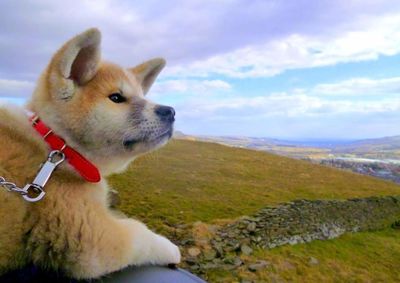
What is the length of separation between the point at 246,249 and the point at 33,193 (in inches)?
420

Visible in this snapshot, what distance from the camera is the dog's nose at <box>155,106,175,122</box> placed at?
362cm

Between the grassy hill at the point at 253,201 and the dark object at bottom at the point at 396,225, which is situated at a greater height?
the grassy hill at the point at 253,201

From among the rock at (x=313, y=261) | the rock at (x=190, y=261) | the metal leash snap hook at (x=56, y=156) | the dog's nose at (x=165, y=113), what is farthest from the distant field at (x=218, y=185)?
the metal leash snap hook at (x=56, y=156)

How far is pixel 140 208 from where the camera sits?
13.2 m

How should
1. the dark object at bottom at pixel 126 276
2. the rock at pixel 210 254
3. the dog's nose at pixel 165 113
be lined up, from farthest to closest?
the rock at pixel 210 254 < the dog's nose at pixel 165 113 < the dark object at bottom at pixel 126 276

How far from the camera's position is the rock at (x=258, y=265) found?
35.9 feet

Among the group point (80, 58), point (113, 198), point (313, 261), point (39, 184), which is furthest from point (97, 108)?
point (313, 261)

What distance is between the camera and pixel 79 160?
9.37ft

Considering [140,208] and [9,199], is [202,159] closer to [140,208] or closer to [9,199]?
[140,208]

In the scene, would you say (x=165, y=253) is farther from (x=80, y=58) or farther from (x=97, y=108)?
(x=80, y=58)

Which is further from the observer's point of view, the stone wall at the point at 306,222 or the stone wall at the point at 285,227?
the stone wall at the point at 306,222

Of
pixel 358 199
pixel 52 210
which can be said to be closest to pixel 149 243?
pixel 52 210

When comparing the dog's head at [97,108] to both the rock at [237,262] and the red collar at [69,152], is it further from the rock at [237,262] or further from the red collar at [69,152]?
the rock at [237,262]

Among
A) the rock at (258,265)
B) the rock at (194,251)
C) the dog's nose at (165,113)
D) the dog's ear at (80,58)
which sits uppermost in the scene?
the dog's ear at (80,58)
